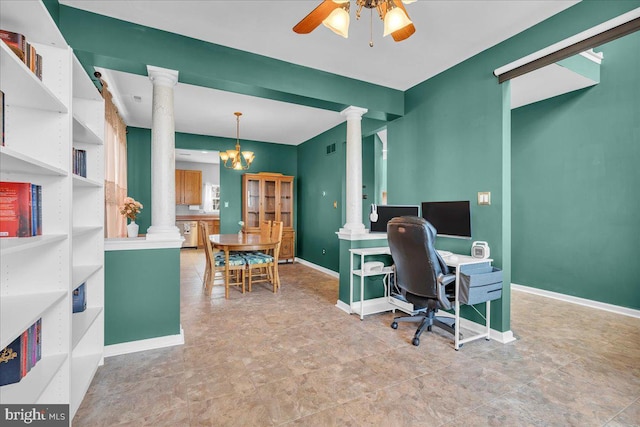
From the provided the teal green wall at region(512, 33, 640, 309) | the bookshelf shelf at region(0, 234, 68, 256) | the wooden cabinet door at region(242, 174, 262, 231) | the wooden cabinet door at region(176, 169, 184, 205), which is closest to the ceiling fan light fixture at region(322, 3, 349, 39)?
the bookshelf shelf at region(0, 234, 68, 256)

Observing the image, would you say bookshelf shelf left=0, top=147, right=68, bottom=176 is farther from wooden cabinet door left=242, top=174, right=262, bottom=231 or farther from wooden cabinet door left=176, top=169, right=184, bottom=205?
wooden cabinet door left=176, top=169, right=184, bottom=205

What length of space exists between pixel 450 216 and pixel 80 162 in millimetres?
3304

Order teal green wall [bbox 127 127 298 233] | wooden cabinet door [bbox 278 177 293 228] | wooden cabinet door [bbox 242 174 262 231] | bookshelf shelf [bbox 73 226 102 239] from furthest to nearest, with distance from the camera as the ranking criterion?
wooden cabinet door [bbox 278 177 293 228], wooden cabinet door [bbox 242 174 262 231], teal green wall [bbox 127 127 298 233], bookshelf shelf [bbox 73 226 102 239]

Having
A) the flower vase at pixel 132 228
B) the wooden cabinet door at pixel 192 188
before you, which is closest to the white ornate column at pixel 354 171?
the flower vase at pixel 132 228

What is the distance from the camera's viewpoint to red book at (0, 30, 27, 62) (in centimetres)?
124

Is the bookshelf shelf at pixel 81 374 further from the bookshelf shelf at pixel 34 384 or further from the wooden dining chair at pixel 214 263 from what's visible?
the wooden dining chair at pixel 214 263

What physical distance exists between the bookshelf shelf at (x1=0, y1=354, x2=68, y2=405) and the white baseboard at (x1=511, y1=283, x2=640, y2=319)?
519 cm

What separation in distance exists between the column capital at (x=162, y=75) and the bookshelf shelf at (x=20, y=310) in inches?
79.3

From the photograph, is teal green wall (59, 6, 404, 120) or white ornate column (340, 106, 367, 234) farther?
white ornate column (340, 106, 367, 234)

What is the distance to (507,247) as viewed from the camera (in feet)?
9.52

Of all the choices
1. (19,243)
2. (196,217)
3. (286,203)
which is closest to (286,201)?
(286,203)

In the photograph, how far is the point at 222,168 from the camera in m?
6.68

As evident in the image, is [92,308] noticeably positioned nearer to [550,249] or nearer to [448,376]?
[448,376]

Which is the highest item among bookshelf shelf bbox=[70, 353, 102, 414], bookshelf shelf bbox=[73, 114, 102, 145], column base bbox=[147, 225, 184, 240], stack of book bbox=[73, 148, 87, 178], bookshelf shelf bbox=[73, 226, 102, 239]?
bookshelf shelf bbox=[73, 114, 102, 145]
